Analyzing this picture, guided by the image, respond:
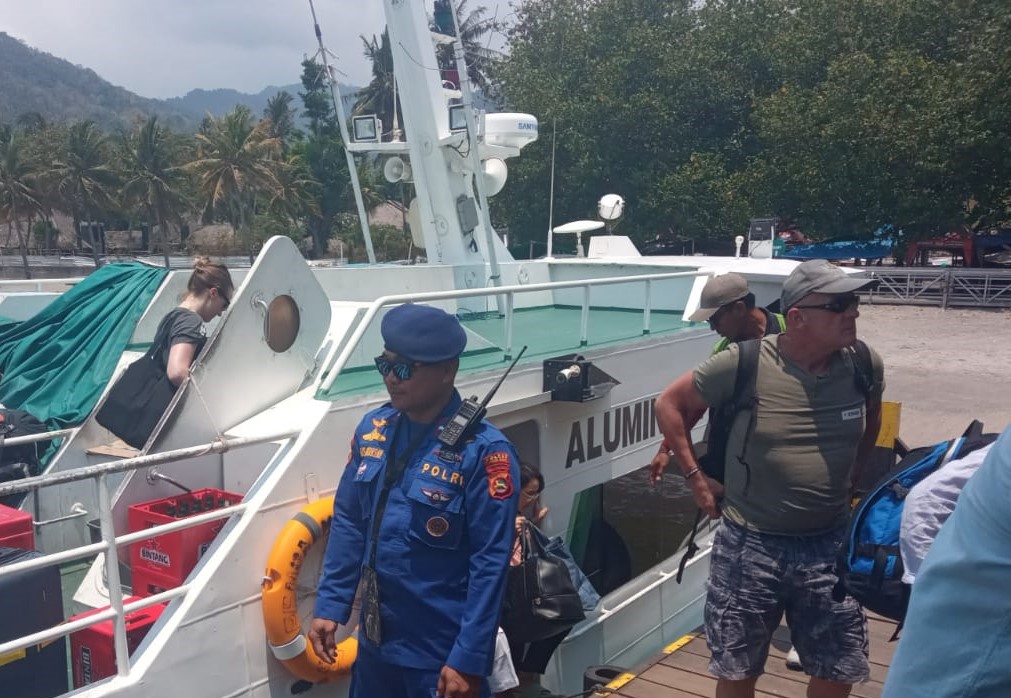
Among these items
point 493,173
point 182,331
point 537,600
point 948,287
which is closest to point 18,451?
point 182,331

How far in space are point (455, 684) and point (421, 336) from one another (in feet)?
3.10

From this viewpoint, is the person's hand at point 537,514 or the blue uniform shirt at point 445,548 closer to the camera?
the blue uniform shirt at point 445,548

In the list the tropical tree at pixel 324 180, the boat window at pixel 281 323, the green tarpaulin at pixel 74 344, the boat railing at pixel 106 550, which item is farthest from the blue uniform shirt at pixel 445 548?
the tropical tree at pixel 324 180

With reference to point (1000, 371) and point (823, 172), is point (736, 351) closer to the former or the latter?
point (1000, 371)

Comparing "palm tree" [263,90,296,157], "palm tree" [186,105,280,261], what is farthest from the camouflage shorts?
"palm tree" [263,90,296,157]

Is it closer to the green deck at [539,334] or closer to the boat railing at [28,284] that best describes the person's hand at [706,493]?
the green deck at [539,334]

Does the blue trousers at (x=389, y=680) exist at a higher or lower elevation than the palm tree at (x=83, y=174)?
lower

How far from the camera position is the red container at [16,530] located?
133 inches

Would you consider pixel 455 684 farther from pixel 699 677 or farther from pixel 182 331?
pixel 699 677

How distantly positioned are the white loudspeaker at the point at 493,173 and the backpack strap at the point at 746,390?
5.35 meters

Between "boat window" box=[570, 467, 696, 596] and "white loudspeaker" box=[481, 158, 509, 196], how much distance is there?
2991mm

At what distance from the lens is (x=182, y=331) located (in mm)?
3885

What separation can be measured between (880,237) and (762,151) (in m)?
4.78

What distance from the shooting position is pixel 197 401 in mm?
3660
